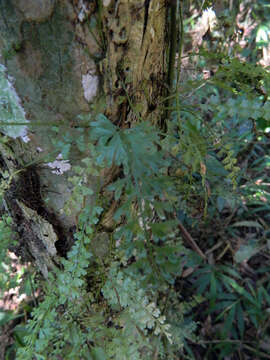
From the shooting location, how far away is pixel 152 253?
749 millimetres

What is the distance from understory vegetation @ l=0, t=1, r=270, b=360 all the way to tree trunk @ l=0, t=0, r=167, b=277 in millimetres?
45

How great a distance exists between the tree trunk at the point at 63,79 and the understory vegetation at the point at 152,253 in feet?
0.15

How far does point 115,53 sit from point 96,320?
93 centimetres

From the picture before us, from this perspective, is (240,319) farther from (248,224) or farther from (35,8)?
(35,8)

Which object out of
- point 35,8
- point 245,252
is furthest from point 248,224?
point 35,8

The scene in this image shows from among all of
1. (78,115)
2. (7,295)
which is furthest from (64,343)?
(7,295)

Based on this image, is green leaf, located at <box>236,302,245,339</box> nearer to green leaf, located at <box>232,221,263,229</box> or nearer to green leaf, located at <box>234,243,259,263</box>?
green leaf, located at <box>234,243,259,263</box>

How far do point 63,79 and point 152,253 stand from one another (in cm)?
52

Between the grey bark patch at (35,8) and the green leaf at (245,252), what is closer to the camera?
the grey bark patch at (35,8)

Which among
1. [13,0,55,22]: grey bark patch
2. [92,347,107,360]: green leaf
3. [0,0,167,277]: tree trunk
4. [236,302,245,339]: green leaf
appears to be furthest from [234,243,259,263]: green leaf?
[13,0,55,22]: grey bark patch

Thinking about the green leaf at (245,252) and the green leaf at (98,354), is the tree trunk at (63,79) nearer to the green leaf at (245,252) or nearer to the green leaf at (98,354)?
the green leaf at (98,354)

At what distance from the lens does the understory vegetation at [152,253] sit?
2.44 feet

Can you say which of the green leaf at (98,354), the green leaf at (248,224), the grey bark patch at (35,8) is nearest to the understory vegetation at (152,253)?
the green leaf at (98,354)

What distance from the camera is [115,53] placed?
→ 81cm
